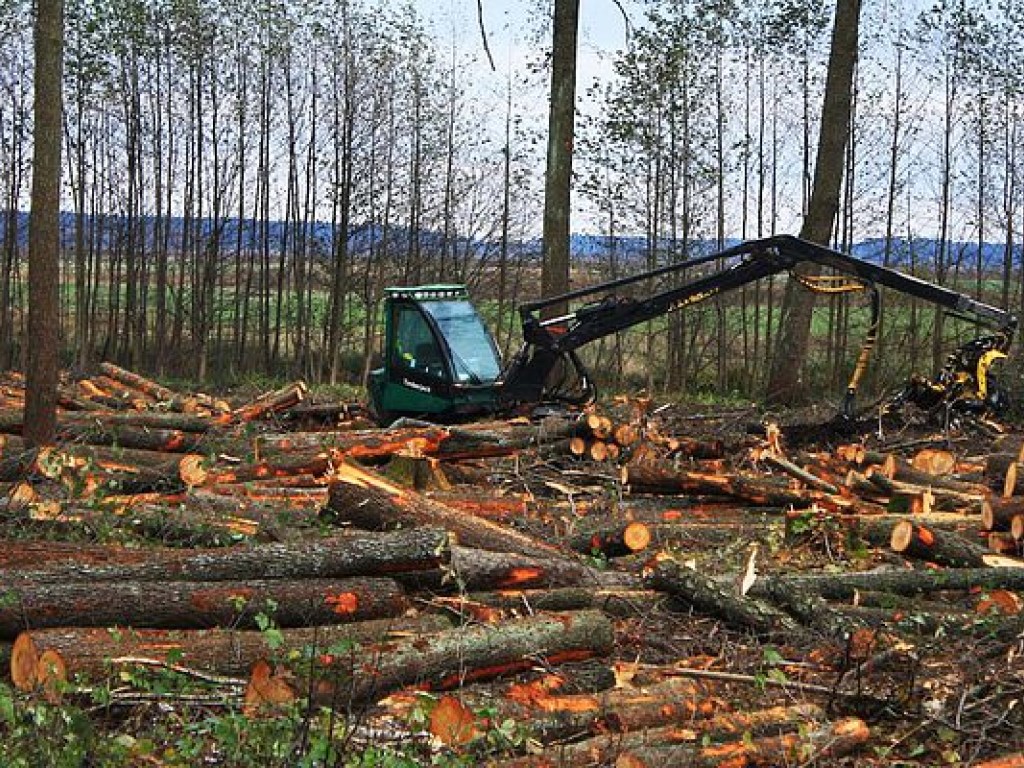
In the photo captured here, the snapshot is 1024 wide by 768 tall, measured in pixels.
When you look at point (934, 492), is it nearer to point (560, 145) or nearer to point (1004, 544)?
point (1004, 544)

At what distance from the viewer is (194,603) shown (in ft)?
20.5

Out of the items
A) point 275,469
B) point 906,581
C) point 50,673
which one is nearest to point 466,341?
point 275,469

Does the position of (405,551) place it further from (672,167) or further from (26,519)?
(672,167)

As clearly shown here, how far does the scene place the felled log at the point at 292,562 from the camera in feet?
21.8

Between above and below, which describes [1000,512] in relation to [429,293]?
below

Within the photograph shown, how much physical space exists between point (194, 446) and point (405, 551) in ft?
20.5

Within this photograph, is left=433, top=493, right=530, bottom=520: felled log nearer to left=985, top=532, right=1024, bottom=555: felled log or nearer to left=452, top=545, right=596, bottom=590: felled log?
left=452, top=545, right=596, bottom=590: felled log

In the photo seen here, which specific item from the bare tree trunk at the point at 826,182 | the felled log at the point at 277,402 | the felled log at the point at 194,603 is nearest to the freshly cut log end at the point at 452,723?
the felled log at the point at 194,603

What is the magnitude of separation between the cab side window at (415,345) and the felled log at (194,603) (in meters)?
9.11

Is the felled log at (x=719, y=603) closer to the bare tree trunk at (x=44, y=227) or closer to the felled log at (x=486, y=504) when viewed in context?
the felled log at (x=486, y=504)

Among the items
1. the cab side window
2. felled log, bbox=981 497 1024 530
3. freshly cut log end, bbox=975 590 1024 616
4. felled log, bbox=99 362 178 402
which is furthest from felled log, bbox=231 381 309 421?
freshly cut log end, bbox=975 590 1024 616

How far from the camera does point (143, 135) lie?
34562 millimetres

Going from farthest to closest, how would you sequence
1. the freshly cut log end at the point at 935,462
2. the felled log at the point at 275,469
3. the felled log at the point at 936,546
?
the freshly cut log end at the point at 935,462 < the felled log at the point at 275,469 < the felled log at the point at 936,546

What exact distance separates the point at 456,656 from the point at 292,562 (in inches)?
46.4
